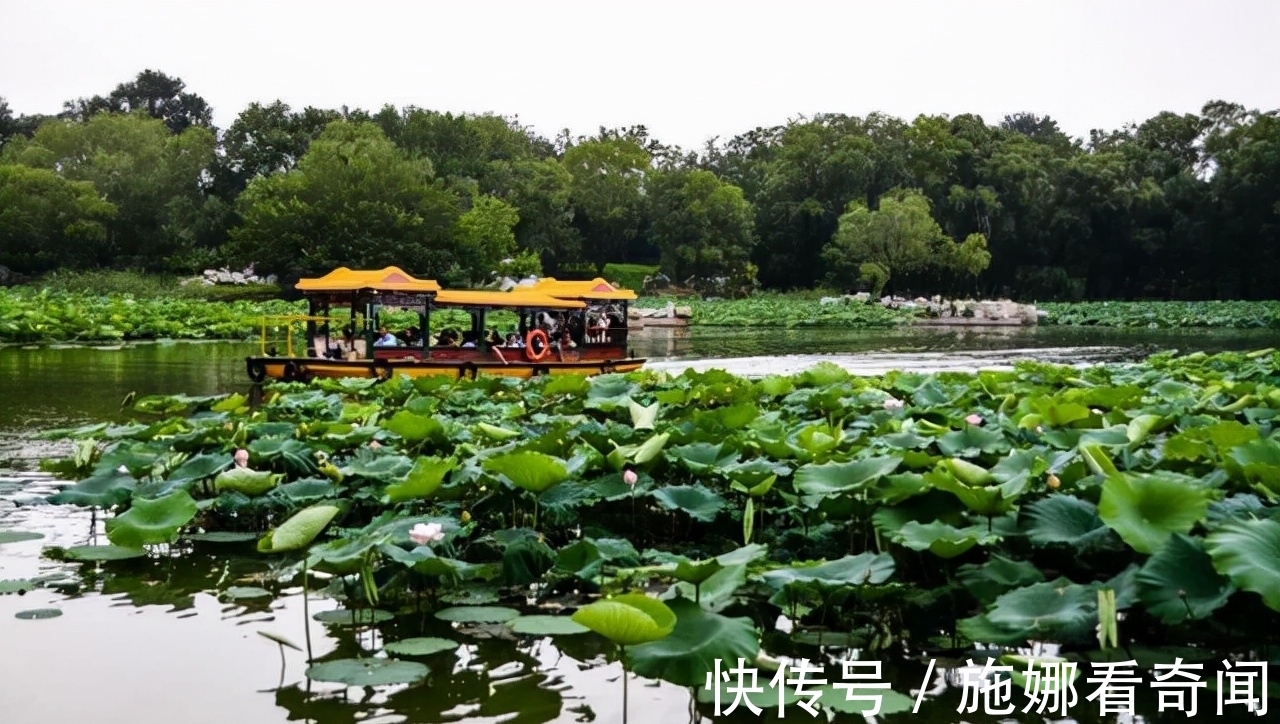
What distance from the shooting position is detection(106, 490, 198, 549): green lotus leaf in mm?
3773

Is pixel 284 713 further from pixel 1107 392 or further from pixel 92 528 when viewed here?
pixel 1107 392

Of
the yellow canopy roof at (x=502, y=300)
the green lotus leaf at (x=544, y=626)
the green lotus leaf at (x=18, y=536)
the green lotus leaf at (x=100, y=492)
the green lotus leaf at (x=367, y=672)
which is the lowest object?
the green lotus leaf at (x=18, y=536)

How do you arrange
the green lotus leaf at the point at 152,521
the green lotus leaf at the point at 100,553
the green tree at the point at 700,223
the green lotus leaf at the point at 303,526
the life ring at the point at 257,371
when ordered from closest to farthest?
the green lotus leaf at the point at 303,526 < the green lotus leaf at the point at 152,521 < the green lotus leaf at the point at 100,553 < the life ring at the point at 257,371 < the green tree at the point at 700,223

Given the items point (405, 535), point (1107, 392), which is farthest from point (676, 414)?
point (405, 535)

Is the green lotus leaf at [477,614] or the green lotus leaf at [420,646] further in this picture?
the green lotus leaf at [477,614]

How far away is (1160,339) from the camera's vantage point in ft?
87.1

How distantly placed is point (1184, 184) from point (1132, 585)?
160 ft

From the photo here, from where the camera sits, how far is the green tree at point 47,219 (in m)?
36.5

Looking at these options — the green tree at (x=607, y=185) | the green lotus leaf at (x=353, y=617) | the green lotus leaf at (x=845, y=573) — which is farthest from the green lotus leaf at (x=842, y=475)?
the green tree at (x=607, y=185)

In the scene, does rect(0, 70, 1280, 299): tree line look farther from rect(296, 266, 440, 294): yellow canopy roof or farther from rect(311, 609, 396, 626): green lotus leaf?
rect(311, 609, 396, 626): green lotus leaf

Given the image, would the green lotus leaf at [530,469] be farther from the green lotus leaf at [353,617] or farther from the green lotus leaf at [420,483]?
the green lotus leaf at [353,617]

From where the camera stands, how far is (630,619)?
89.7 inches

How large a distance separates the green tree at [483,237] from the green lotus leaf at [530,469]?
32.5 meters

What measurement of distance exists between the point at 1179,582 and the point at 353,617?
237cm
